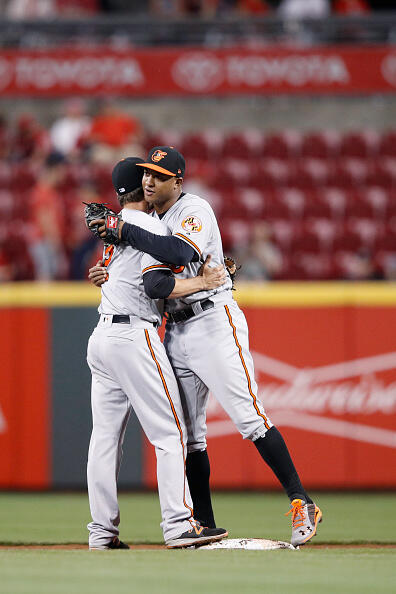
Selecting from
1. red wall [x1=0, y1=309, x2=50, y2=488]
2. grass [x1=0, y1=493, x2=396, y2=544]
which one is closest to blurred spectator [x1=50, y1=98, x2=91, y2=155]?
red wall [x1=0, y1=309, x2=50, y2=488]

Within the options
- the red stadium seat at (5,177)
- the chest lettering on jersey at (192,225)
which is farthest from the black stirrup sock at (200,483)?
the red stadium seat at (5,177)

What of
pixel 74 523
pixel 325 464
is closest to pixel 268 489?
pixel 325 464

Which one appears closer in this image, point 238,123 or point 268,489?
point 268,489

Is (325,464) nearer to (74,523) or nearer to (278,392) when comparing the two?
(278,392)

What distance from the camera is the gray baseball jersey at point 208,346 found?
162 inches

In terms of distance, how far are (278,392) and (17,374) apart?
1692 millimetres

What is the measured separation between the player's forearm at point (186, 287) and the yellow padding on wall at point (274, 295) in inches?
93.0

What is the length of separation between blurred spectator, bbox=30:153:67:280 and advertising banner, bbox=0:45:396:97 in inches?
91.1

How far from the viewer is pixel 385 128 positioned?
11.9 meters

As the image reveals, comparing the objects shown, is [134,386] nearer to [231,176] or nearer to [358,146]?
[231,176]

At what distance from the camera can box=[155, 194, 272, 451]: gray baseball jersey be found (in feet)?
13.5

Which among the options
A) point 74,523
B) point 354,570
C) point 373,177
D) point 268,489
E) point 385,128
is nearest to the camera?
point 354,570

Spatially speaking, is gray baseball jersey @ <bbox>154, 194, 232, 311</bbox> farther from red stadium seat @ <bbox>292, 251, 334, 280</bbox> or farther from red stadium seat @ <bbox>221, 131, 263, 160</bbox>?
red stadium seat @ <bbox>221, 131, 263, 160</bbox>

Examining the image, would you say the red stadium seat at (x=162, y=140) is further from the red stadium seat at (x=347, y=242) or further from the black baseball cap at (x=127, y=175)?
the black baseball cap at (x=127, y=175)
